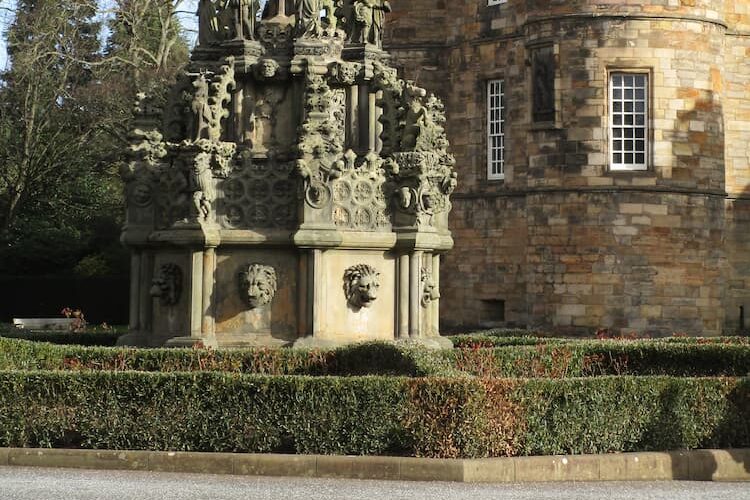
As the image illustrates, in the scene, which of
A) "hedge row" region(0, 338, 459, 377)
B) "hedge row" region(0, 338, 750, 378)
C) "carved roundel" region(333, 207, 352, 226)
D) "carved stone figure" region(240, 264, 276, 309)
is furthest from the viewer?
"carved roundel" region(333, 207, 352, 226)

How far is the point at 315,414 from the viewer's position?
1368 cm

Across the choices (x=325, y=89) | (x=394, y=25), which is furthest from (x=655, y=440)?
(x=394, y=25)

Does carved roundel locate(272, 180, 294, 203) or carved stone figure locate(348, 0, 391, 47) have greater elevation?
carved stone figure locate(348, 0, 391, 47)

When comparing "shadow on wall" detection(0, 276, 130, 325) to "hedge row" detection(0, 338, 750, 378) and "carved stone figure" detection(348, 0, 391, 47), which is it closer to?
"carved stone figure" detection(348, 0, 391, 47)

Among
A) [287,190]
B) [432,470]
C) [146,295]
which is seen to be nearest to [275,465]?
[432,470]

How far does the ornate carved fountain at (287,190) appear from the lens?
18.1 meters

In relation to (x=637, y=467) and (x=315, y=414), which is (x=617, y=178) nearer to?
(x=637, y=467)

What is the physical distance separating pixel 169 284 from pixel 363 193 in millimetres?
2529

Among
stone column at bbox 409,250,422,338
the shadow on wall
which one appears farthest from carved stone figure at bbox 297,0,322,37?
the shadow on wall

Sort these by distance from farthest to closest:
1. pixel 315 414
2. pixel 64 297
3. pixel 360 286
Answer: pixel 64 297 < pixel 360 286 < pixel 315 414

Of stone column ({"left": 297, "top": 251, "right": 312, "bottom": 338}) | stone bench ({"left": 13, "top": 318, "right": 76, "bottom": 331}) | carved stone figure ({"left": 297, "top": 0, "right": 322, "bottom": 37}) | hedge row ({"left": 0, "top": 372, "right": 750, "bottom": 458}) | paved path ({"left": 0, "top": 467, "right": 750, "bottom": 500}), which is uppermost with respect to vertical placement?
carved stone figure ({"left": 297, "top": 0, "right": 322, "bottom": 37})

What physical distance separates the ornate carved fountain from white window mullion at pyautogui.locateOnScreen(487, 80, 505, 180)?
1895 cm

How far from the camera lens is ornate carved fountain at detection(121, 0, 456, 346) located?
18094mm

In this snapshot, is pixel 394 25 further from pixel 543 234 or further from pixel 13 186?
pixel 13 186
